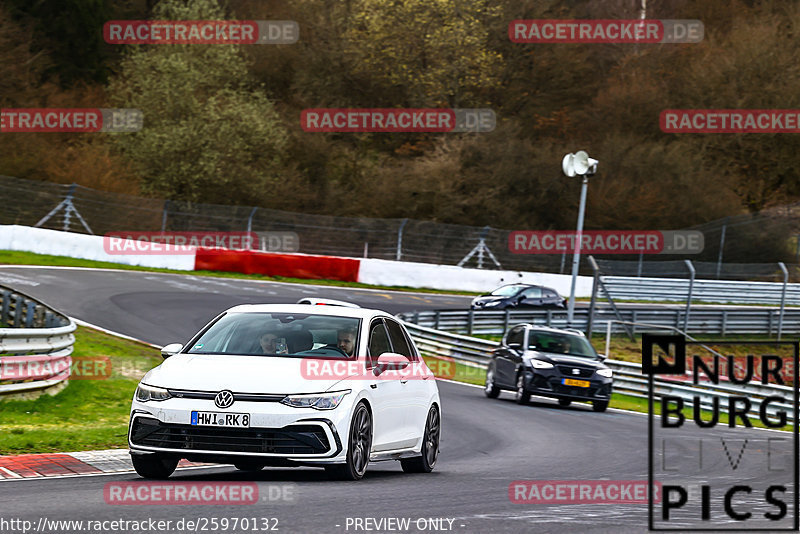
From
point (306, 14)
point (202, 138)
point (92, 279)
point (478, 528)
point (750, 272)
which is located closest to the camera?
point (478, 528)

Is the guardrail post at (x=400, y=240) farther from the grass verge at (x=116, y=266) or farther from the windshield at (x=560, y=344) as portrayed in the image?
the windshield at (x=560, y=344)

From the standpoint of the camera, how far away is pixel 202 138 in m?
53.7

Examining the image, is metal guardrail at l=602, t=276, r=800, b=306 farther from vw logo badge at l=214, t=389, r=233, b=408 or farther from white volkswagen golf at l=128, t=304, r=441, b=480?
vw logo badge at l=214, t=389, r=233, b=408

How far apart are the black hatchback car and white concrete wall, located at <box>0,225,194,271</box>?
19031mm

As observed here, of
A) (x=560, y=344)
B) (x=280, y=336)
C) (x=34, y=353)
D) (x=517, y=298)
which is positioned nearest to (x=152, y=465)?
(x=280, y=336)

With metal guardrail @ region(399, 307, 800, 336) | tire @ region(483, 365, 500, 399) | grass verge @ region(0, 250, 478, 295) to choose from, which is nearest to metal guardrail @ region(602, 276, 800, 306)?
metal guardrail @ region(399, 307, 800, 336)

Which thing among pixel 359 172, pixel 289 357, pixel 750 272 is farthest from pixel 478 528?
pixel 359 172

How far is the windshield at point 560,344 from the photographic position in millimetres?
23469

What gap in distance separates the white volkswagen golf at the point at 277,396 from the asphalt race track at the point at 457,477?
0.34m

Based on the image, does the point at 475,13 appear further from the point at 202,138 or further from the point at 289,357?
the point at 289,357

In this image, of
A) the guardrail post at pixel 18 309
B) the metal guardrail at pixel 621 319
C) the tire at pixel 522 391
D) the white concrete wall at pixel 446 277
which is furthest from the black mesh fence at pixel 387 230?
the guardrail post at pixel 18 309

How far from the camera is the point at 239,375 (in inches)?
376

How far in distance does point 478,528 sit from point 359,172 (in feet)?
172

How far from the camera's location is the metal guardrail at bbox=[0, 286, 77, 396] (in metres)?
14.9
